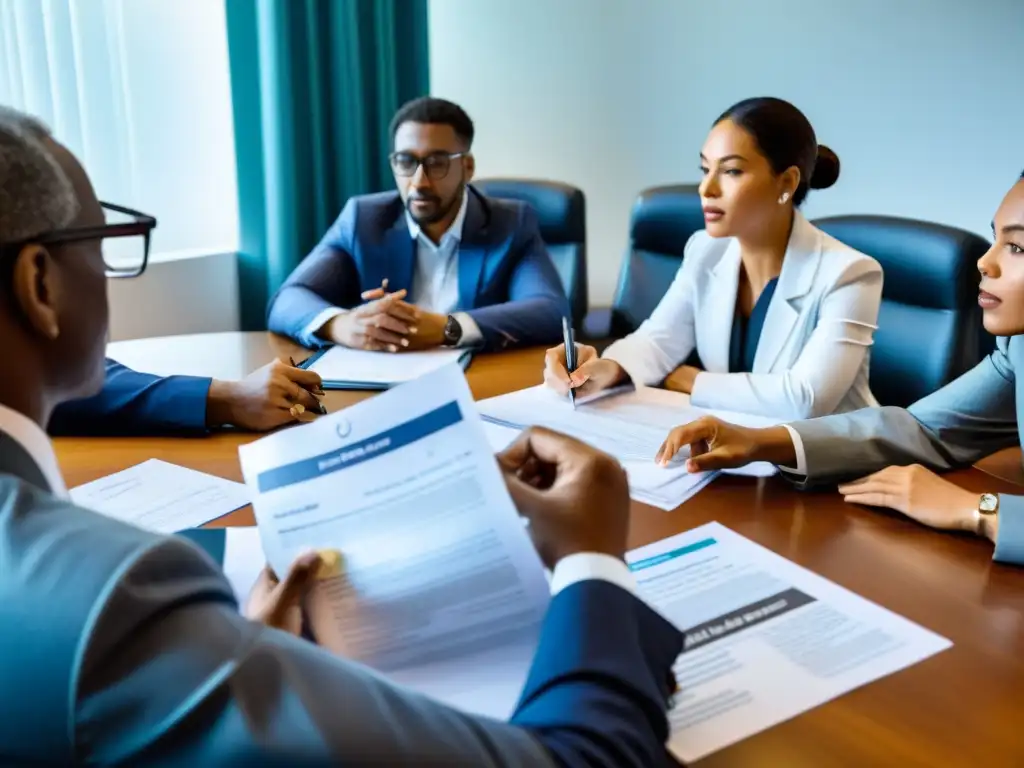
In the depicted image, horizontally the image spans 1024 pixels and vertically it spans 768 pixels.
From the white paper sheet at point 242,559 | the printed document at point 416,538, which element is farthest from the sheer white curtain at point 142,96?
the printed document at point 416,538

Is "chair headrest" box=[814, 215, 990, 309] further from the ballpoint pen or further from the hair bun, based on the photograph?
the ballpoint pen

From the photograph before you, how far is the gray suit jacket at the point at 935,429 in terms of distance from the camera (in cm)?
129

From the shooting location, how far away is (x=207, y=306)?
9.86ft

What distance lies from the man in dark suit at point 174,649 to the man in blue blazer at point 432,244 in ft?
4.91

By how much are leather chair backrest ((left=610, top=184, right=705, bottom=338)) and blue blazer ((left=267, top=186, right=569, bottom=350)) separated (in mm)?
358

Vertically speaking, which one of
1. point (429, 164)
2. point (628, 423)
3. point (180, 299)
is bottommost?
point (180, 299)

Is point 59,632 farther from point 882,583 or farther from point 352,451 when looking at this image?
point 882,583

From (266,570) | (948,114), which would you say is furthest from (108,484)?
(948,114)

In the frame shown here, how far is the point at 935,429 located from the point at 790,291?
551 mm

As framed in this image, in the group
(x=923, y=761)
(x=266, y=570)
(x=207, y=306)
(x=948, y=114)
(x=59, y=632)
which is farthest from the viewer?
(x=207, y=306)

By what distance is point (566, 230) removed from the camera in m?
2.84

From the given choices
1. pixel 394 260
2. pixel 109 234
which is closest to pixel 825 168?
pixel 394 260

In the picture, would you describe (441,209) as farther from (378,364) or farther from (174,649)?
(174,649)

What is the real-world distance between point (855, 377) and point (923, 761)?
1.20 m
